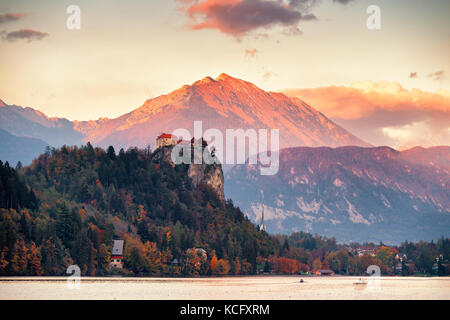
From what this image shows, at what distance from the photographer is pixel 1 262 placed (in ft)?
611
